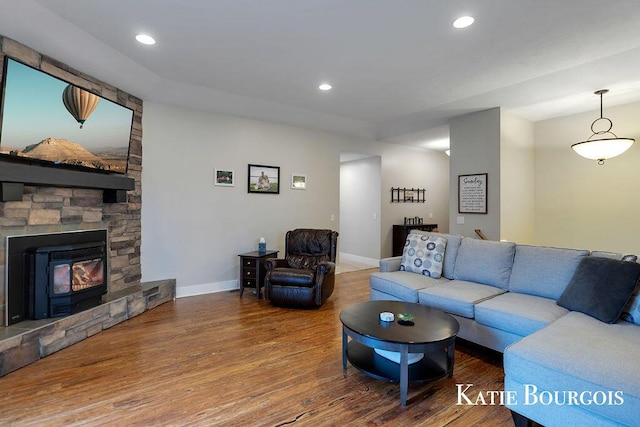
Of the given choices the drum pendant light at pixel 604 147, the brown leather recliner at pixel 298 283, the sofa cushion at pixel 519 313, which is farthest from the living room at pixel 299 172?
the sofa cushion at pixel 519 313

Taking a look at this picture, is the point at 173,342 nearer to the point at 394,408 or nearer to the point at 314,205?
the point at 394,408

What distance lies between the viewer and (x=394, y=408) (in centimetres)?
203

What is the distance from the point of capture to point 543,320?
228cm

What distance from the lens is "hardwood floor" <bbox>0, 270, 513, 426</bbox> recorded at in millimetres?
1942

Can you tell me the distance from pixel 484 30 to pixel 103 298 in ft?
15.9

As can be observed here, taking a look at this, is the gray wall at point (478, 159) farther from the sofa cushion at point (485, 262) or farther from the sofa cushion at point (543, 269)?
the sofa cushion at point (543, 269)

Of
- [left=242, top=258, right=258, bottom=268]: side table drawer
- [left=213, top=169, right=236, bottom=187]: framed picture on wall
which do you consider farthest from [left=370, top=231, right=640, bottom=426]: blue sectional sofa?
[left=213, top=169, right=236, bottom=187]: framed picture on wall

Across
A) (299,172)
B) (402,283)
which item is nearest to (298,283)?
(402,283)

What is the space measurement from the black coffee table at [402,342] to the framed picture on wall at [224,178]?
10.5 ft

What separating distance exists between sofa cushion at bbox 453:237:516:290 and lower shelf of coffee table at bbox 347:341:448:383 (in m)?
1.10

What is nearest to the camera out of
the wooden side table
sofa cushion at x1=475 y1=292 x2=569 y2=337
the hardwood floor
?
the hardwood floor

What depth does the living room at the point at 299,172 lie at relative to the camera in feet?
14.3

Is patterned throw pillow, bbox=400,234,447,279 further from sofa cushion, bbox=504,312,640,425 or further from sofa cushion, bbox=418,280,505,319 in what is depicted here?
sofa cushion, bbox=504,312,640,425

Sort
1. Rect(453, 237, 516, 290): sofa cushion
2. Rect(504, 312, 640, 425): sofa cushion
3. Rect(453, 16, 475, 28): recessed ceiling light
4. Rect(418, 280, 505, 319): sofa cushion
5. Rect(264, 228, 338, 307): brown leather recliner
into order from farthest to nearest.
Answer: Rect(264, 228, 338, 307): brown leather recliner → Rect(453, 237, 516, 290): sofa cushion → Rect(418, 280, 505, 319): sofa cushion → Rect(453, 16, 475, 28): recessed ceiling light → Rect(504, 312, 640, 425): sofa cushion
